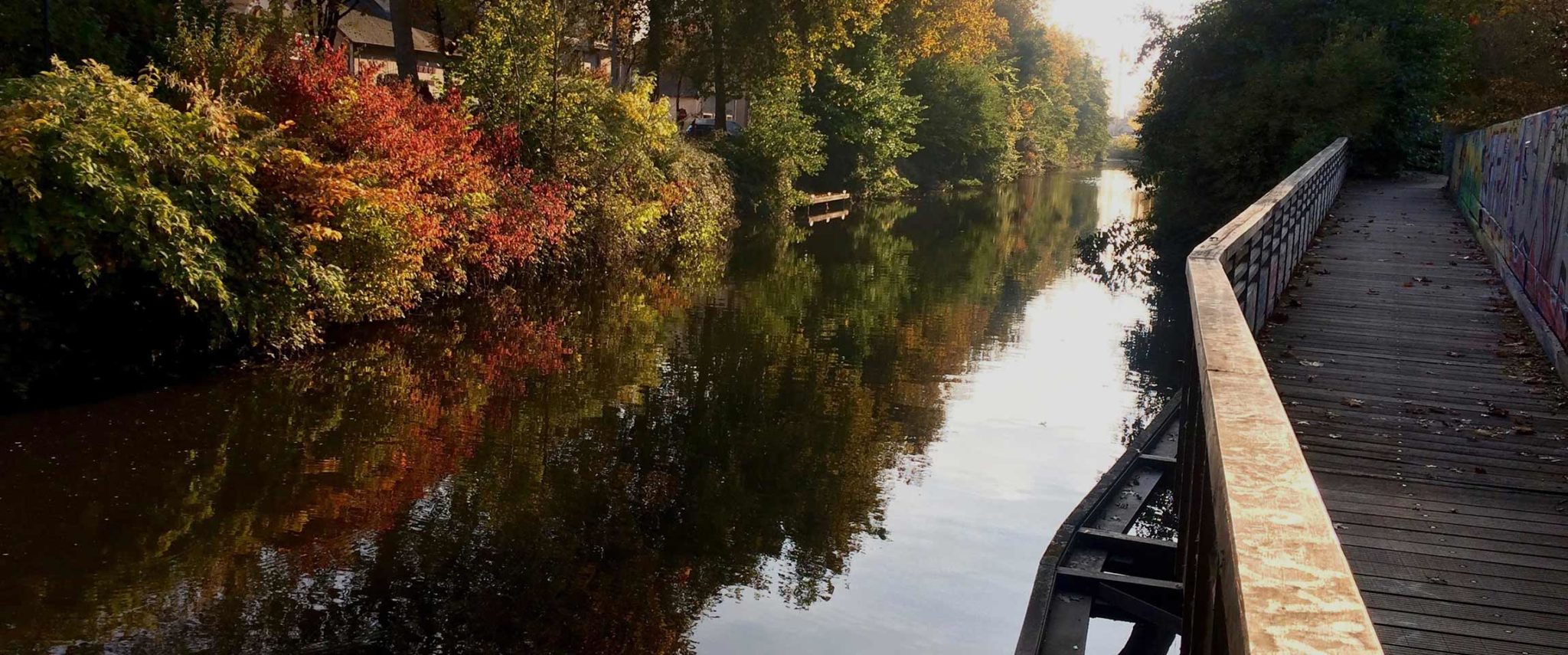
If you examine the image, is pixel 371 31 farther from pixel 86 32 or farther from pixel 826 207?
pixel 86 32

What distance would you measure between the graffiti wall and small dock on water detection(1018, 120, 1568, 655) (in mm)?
139

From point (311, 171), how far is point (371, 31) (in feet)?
103

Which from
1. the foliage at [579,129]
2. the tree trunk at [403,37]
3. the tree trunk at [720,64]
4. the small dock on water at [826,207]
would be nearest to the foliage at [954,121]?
the small dock on water at [826,207]

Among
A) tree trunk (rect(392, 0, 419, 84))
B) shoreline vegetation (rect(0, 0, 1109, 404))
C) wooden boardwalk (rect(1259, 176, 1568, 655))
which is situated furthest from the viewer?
tree trunk (rect(392, 0, 419, 84))

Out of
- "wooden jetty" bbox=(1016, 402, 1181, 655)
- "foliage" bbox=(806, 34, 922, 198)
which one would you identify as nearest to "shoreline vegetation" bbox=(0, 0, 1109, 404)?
"foliage" bbox=(806, 34, 922, 198)

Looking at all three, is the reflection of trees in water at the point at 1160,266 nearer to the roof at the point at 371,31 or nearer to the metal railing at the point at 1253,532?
the metal railing at the point at 1253,532

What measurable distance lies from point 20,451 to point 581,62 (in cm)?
1817

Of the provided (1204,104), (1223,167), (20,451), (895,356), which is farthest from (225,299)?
(1204,104)

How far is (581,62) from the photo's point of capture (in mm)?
27547

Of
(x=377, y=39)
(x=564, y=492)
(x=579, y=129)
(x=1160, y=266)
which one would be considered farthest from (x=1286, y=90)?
(x=377, y=39)

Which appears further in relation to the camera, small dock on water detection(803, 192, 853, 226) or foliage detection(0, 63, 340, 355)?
small dock on water detection(803, 192, 853, 226)

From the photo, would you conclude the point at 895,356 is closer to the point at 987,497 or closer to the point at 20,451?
the point at 987,497

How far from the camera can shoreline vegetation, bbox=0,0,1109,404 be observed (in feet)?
40.3

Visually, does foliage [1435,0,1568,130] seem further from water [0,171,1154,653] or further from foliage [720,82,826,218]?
foliage [720,82,826,218]
